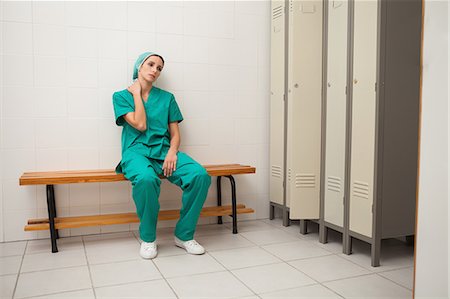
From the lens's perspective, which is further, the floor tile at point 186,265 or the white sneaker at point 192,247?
the white sneaker at point 192,247

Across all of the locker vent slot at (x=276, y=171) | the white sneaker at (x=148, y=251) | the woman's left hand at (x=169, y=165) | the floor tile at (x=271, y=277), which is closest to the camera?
the floor tile at (x=271, y=277)

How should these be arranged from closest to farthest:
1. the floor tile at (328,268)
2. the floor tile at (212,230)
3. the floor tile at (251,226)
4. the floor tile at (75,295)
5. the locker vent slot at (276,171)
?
the floor tile at (75,295)
the floor tile at (328,268)
the floor tile at (212,230)
the floor tile at (251,226)
the locker vent slot at (276,171)

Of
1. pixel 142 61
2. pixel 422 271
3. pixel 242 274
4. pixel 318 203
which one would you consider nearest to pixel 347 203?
pixel 318 203

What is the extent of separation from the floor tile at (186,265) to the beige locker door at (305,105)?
751 millimetres

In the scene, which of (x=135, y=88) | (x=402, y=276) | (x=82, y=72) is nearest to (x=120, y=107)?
(x=135, y=88)

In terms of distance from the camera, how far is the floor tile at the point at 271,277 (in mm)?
2023

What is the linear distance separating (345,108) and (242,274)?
1.16m

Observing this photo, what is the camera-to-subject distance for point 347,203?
2486 millimetres

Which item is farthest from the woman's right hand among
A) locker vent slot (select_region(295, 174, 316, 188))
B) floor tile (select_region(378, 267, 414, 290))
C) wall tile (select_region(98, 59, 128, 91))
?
floor tile (select_region(378, 267, 414, 290))

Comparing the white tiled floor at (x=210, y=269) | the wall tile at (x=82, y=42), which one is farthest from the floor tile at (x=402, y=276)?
the wall tile at (x=82, y=42)

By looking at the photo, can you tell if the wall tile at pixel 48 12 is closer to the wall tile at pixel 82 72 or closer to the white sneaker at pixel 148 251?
the wall tile at pixel 82 72

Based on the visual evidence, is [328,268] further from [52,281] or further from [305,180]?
[52,281]

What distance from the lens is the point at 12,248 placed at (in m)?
2.67

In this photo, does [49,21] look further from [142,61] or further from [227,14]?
[227,14]
